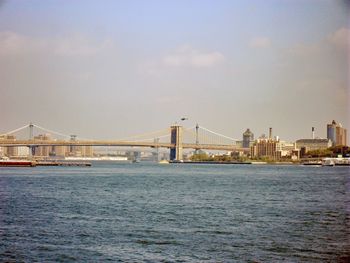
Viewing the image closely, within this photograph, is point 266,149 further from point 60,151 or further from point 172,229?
point 172,229

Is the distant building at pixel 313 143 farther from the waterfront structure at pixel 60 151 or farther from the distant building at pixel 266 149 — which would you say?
the waterfront structure at pixel 60 151

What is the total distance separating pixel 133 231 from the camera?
11539mm

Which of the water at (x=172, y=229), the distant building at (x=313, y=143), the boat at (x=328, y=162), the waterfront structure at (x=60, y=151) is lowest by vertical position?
the water at (x=172, y=229)

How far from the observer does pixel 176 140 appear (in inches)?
3201

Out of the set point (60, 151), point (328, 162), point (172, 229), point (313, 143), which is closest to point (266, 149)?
point (313, 143)

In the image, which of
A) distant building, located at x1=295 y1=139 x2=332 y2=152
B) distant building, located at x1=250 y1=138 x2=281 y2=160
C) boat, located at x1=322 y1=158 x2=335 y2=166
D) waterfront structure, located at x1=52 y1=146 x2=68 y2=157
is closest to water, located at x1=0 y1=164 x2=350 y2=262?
boat, located at x1=322 y1=158 x2=335 y2=166

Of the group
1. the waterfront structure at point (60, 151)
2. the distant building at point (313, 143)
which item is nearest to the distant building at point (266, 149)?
the distant building at point (313, 143)

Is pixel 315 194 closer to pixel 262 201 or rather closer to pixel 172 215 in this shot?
pixel 262 201

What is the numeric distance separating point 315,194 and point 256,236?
10.6 metres

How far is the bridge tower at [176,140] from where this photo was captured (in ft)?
263

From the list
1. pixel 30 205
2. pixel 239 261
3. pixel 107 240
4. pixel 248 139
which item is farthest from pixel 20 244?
pixel 248 139

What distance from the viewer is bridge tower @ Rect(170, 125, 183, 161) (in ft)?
263

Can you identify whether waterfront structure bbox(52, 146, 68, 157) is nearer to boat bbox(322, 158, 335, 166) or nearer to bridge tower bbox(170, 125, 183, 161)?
bridge tower bbox(170, 125, 183, 161)

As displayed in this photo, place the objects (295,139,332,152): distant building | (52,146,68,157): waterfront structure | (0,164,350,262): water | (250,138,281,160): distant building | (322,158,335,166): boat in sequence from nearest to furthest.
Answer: (0,164,350,262): water
(322,158,335,166): boat
(52,146,68,157): waterfront structure
(250,138,281,160): distant building
(295,139,332,152): distant building
